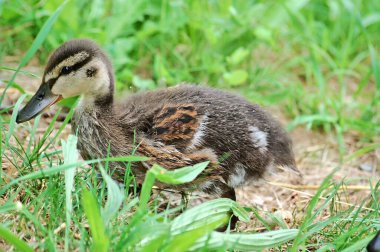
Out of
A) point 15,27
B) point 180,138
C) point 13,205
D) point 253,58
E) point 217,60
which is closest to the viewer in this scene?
point 13,205

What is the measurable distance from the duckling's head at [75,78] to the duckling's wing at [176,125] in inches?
12.7

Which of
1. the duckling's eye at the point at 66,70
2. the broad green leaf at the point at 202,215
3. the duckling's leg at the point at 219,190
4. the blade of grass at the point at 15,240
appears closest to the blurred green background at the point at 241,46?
the duckling's eye at the point at 66,70

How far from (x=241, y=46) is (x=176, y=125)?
78.8 inches

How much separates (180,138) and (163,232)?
0.97 meters

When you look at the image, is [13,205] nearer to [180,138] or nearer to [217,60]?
[180,138]

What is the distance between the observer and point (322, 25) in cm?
573

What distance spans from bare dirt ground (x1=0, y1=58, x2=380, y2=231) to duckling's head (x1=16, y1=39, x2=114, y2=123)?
27 cm

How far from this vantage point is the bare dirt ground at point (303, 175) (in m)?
3.89

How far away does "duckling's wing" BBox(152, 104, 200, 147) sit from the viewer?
3.39 m

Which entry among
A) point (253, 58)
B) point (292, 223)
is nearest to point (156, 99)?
point (292, 223)

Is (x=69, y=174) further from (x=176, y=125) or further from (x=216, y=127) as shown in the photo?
(x=216, y=127)

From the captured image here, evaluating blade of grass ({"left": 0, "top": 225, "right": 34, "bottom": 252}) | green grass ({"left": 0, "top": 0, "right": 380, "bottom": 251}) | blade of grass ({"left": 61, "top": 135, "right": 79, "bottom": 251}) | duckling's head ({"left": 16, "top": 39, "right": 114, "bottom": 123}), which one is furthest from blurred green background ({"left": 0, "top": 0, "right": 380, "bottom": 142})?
blade of grass ({"left": 0, "top": 225, "right": 34, "bottom": 252})

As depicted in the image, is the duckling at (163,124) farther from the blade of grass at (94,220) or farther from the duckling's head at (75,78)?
the blade of grass at (94,220)

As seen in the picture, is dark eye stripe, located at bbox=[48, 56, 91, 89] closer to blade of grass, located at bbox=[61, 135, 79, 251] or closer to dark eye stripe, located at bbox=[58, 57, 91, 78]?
dark eye stripe, located at bbox=[58, 57, 91, 78]
